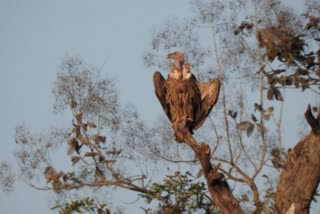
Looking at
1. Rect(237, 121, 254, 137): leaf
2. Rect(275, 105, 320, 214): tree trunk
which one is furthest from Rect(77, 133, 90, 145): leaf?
Rect(275, 105, 320, 214): tree trunk

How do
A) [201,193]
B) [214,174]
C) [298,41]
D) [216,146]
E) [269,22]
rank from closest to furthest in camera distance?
[214,174], [298,41], [201,193], [269,22], [216,146]

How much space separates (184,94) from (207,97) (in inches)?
13.3

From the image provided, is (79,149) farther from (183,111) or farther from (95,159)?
(183,111)

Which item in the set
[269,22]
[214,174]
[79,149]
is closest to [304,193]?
[214,174]

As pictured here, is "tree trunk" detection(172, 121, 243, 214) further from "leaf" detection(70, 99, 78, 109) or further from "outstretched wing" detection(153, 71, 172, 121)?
"leaf" detection(70, 99, 78, 109)

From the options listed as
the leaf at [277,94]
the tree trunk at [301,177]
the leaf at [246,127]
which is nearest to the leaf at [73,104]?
the leaf at [246,127]

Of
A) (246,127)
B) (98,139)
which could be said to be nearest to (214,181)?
(246,127)

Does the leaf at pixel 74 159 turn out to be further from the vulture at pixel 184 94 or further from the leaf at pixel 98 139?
the vulture at pixel 184 94

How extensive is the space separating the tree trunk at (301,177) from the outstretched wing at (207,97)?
42.1 inches

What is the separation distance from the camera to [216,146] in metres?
10.5

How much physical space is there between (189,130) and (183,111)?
25 centimetres

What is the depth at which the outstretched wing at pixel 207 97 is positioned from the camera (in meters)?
7.54

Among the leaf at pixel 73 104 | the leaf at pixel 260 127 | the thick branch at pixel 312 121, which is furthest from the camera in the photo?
the leaf at pixel 73 104

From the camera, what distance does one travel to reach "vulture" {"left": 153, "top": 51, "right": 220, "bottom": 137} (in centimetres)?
745
